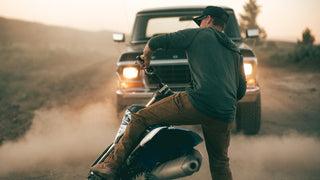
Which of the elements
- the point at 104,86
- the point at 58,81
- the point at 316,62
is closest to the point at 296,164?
the point at 104,86

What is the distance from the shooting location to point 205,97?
192 centimetres

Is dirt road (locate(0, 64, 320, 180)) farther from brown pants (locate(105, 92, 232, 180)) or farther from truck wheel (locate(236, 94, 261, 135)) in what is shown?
brown pants (locate(105, 92, 232, 180))

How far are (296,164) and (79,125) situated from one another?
371 cm

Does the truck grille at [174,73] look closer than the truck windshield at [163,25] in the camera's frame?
Yes

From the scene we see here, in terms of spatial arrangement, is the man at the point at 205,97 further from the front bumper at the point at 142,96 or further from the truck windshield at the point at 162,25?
the truck windshield at the point at 162,25

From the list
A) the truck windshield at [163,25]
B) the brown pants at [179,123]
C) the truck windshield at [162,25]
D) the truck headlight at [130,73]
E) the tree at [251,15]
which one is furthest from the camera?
the tree at [251,15]

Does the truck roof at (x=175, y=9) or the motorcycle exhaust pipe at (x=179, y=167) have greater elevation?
the truck roof at (x=175, y=9)

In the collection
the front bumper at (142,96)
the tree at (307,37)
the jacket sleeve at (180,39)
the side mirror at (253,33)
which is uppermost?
the jacket sleeve at (180,39)

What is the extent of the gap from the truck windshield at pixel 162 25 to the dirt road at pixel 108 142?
5.53 feet

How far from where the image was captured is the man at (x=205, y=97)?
75.5 inches

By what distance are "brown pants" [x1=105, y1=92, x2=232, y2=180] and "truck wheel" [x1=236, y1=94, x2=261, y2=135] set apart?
2245 mm

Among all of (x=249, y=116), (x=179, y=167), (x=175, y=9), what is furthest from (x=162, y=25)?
(x=179, y=167)

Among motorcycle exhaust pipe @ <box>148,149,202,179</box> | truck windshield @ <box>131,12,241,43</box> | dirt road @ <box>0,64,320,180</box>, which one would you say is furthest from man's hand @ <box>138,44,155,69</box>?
truck windshield @ <box>131,12,241,43</box>

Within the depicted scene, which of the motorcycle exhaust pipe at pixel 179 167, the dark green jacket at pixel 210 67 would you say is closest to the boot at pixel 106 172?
the motorcycle exhaust pipe at pixel 179 167
